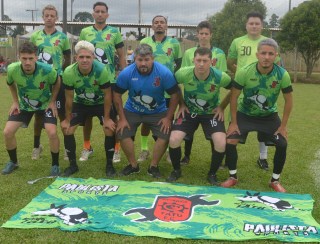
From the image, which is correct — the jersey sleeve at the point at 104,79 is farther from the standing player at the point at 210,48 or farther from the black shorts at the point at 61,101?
the standing player at the point at 210,48

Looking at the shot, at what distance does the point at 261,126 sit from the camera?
4953 millimetres

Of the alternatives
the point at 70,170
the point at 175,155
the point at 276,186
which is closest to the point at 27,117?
the point at 70,170

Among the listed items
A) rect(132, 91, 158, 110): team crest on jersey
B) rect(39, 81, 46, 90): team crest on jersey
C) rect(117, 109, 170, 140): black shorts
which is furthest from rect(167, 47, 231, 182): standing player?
rect(39, 81, 46, 90): team crest on jersey

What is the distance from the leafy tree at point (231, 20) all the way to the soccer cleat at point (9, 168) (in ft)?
75.7

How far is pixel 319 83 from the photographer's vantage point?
24.6 m

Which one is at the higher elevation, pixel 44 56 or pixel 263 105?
pixel 44 56

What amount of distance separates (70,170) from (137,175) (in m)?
0.89

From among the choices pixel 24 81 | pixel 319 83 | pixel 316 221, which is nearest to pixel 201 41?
pixel 24 81

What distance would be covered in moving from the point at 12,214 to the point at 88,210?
0.74 m

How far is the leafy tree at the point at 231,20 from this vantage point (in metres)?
27.1

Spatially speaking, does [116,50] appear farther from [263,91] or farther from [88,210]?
[88,210]

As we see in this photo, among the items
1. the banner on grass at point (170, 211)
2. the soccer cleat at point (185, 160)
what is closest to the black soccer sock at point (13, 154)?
the banner on grass at point (170, 211)

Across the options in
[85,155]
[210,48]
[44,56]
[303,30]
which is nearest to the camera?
[210,48]

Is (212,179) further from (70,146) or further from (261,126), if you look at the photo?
(70,146)
